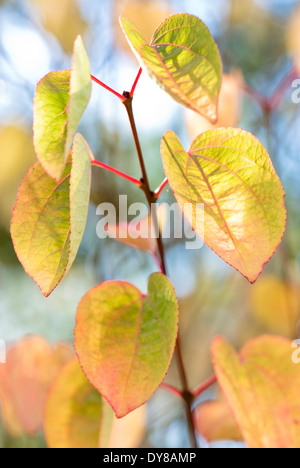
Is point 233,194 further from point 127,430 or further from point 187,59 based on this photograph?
point 127,430

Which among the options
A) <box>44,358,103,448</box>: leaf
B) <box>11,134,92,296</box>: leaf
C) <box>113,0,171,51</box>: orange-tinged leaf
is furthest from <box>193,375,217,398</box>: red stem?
<box>113,0,171,51</box>: orange-tinged leaf

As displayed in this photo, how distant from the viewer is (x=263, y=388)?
519 millimetres

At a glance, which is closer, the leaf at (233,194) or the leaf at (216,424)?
the leaf at (233,194)

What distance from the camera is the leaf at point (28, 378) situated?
0.70m

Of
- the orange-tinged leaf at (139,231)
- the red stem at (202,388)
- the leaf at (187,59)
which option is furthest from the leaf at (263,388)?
the leaf at (187,59)

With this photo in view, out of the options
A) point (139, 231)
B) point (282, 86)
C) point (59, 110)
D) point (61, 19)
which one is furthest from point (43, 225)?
point (61, 19)

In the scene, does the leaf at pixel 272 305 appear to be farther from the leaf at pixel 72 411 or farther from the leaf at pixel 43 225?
the leaf at pixel 43 225

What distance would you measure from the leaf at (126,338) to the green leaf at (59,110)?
0.15 meters

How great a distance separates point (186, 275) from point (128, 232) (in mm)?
738

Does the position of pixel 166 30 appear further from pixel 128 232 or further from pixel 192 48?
pixel 128 232

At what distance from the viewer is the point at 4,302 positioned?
162cm

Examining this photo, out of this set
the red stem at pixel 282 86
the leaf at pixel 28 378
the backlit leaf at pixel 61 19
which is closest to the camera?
the leaf at pixel 28 378

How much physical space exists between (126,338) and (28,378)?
0.35m

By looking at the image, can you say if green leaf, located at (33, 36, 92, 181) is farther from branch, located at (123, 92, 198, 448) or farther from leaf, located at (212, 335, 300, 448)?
leaf, located at (212, 335, 300, 448)
